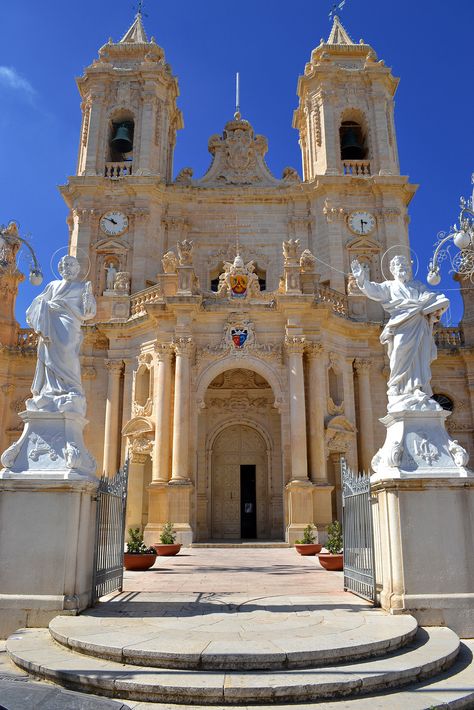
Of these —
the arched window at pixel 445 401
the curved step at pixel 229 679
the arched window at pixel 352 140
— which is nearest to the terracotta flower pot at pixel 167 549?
the curved step at pixel 229 679

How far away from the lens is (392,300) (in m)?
9.63

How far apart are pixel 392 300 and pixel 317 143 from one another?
2156 cm

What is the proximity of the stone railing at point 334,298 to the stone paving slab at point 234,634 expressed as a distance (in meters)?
15.0

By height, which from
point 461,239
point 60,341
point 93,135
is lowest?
point 60,341

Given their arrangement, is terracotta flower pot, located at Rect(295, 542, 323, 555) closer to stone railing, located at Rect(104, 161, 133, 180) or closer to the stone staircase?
the stone staircase

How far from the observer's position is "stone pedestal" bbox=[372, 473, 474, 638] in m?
8.00

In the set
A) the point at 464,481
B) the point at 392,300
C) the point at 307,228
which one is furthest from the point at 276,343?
the point at 464,481

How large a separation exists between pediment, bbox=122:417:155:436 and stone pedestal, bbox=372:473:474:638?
14026mm

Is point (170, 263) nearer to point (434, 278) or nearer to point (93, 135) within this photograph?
point (93, 135)

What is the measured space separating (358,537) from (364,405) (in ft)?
47.2

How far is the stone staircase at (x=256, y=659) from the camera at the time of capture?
5.38m

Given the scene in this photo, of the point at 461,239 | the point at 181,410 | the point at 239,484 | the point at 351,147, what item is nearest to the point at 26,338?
the point at 181,410

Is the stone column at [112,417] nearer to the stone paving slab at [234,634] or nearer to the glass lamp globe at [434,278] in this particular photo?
the stone paving slab at [234,634]

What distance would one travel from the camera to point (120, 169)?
28703 mm
